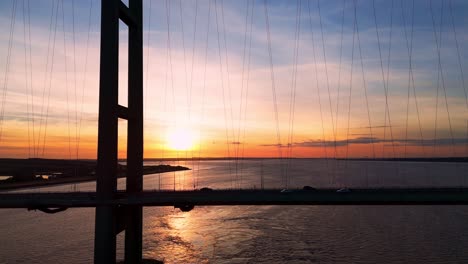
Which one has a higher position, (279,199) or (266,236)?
(279,199)

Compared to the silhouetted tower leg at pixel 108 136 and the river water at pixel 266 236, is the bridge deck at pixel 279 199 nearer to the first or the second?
the silhouetted tower leg at pixel 108 136

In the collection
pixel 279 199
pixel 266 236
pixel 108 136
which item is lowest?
pixel 266 236

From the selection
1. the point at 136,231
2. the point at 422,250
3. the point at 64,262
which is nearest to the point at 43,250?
the point at 64,262

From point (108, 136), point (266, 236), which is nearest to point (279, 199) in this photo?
point (108, 136)

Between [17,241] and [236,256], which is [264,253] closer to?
[236,256]

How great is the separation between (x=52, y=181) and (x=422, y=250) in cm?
5326

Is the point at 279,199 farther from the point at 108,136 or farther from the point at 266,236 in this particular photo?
the point at 266,236

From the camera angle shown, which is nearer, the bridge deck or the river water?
the bridge deck

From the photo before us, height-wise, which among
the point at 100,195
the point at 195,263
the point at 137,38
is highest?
the point at 137,38

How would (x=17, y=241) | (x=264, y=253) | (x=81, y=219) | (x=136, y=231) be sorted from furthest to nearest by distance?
(x=81, y=219) → (x=17, y=241) → (x=264, y=253) → (x=136, y=231)

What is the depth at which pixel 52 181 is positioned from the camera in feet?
202

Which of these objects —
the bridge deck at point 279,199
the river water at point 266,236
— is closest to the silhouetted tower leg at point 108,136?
the bridge deck at point 279,199

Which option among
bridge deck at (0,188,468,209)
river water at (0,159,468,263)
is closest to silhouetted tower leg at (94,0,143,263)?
bridge deck at (0,188,468,209)

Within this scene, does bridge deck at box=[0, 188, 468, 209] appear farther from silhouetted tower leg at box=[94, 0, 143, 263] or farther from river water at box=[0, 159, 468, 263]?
river water at box=[0, 159, 468, 263]
